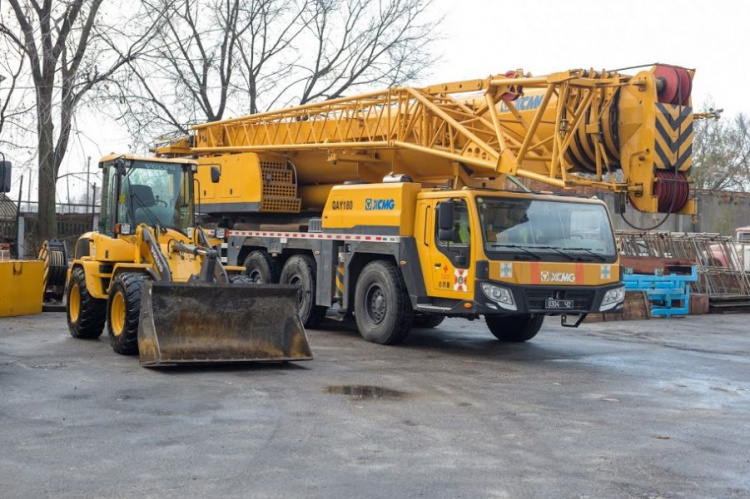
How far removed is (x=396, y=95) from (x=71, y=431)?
8.66 metres

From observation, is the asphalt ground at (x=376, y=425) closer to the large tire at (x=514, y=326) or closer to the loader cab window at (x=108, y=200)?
the large tire at (x=514, y=326)

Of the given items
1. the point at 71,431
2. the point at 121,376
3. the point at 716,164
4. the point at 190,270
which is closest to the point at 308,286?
the point at 190,270

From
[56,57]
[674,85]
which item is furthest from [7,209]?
[674,85]

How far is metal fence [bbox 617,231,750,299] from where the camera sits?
936 inches

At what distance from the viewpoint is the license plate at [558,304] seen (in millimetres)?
12805

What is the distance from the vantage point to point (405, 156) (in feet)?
51.6

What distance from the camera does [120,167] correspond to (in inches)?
527

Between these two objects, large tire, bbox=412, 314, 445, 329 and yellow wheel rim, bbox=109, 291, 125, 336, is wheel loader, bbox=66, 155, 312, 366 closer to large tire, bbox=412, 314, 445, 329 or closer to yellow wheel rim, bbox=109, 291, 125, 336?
yellow wheel rim, bbox=109, 291, 125, 336

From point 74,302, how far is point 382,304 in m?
4.57

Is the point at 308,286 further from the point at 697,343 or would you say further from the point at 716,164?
the point at 716,164

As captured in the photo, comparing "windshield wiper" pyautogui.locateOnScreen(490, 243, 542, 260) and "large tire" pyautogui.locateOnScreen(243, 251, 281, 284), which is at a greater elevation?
"windshield wiper" pyautogui.locateOnScreen(490, 243, 542, 260)

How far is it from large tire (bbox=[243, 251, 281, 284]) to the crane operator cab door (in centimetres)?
434

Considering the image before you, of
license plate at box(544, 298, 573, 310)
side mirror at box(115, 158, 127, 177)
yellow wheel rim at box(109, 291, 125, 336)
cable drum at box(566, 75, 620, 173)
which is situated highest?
cable drum at box(566, 75, 620, 173)

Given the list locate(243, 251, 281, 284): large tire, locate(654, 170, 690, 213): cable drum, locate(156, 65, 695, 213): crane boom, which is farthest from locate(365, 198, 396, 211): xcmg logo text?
locate(654, 170, 690, 213): cable drum
